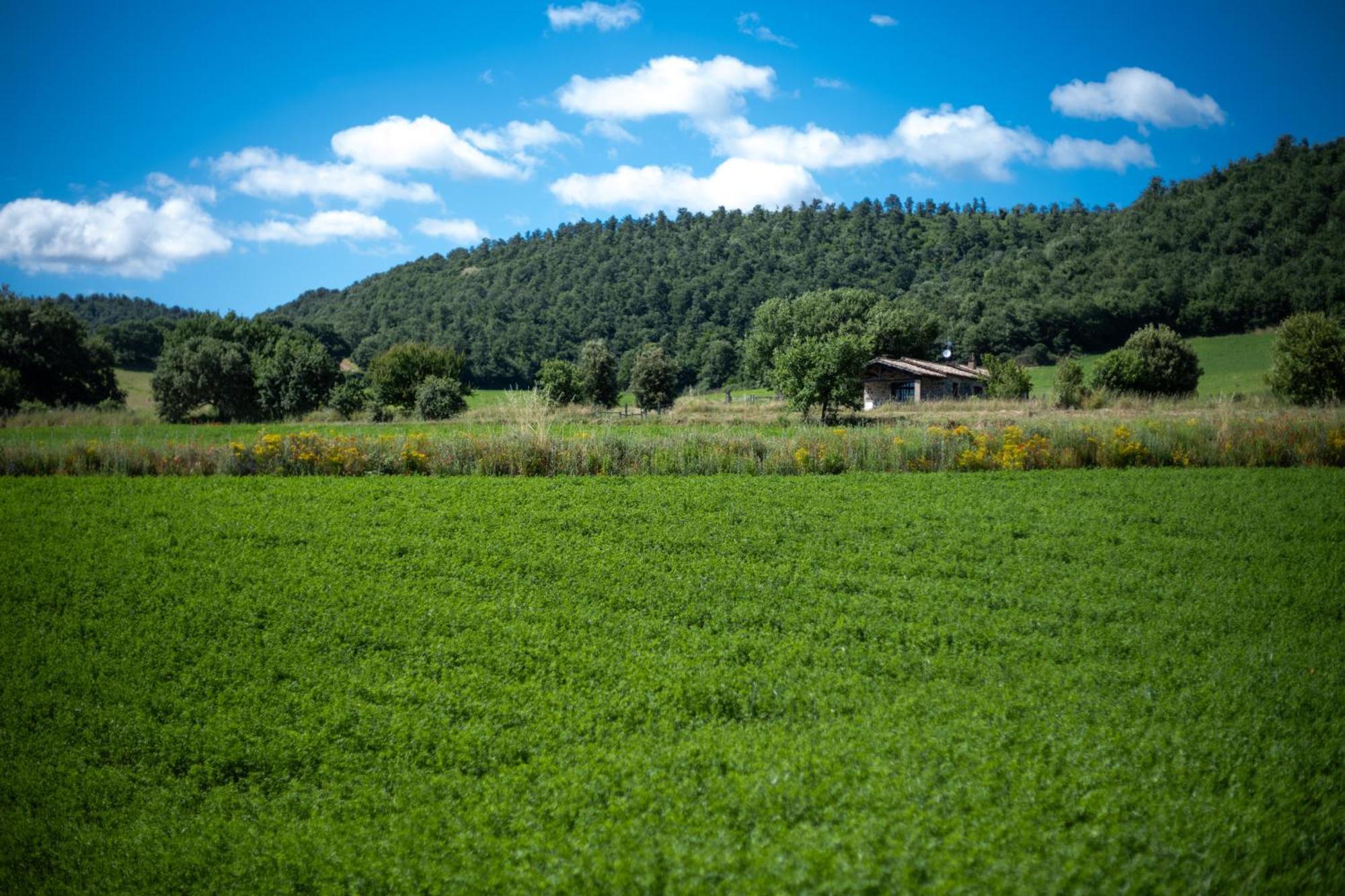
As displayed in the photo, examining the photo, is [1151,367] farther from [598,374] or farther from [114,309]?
[114,309]

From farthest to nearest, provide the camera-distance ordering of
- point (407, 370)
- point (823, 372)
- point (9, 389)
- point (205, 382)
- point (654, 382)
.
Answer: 1. point (407, 370)
2. point (654, 382)
3. point (205, 382)
4. point (9, 389)
5. point (823, 372)

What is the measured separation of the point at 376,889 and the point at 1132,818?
4605mm

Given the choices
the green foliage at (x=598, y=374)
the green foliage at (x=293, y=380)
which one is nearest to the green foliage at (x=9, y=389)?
the green foliage at (x=293, y=380)

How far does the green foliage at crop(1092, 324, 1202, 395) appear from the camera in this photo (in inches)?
1900

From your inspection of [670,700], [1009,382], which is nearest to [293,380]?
[1009,382]

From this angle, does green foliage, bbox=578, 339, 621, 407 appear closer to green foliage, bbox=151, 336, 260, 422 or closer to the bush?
the bush

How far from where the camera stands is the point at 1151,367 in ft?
161

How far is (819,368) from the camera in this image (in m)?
30.3

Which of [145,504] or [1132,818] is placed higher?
[145,504]

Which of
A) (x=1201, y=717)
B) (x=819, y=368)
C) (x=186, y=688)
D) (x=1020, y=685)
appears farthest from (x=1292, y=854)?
(x=819, y=368)

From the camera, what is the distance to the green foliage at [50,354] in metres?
45.5

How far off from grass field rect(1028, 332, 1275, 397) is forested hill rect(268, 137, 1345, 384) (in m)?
4.83

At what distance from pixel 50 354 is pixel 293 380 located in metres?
17.4

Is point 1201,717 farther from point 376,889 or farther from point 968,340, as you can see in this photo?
point 968,340
